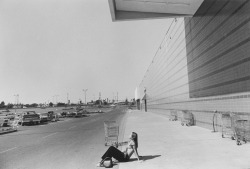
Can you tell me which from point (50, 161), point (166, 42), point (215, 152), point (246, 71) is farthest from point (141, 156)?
point (166, 42)

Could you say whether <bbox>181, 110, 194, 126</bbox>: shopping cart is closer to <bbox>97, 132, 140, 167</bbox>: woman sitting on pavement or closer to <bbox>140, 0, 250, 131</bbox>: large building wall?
<bbox>140, 0, 250, 131</bbox>: large building wall

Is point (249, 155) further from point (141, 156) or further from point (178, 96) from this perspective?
point (178, 96)

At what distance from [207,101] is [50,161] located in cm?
1007

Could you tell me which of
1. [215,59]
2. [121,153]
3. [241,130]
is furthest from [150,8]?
[121,153]

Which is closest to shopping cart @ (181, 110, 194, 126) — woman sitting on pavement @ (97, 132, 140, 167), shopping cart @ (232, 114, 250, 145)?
shopping cart @ (232, 114, 250, 145)

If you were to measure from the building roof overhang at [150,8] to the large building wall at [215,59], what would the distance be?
761 mm

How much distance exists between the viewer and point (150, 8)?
1714 centimetres

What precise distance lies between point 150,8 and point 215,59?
5.87m

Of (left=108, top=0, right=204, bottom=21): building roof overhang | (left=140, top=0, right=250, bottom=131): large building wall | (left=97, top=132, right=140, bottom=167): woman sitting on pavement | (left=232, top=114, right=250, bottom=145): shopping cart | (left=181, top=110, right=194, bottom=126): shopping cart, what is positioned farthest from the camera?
(left=181, top=110, right=194, bottom=126): shopping cart

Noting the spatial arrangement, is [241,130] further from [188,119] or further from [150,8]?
[150,8]

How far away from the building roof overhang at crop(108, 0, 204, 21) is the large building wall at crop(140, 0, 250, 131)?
0.76m

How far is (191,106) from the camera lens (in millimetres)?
19469

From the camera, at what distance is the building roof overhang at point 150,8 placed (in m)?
15.9

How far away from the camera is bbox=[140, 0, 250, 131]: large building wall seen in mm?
10534
